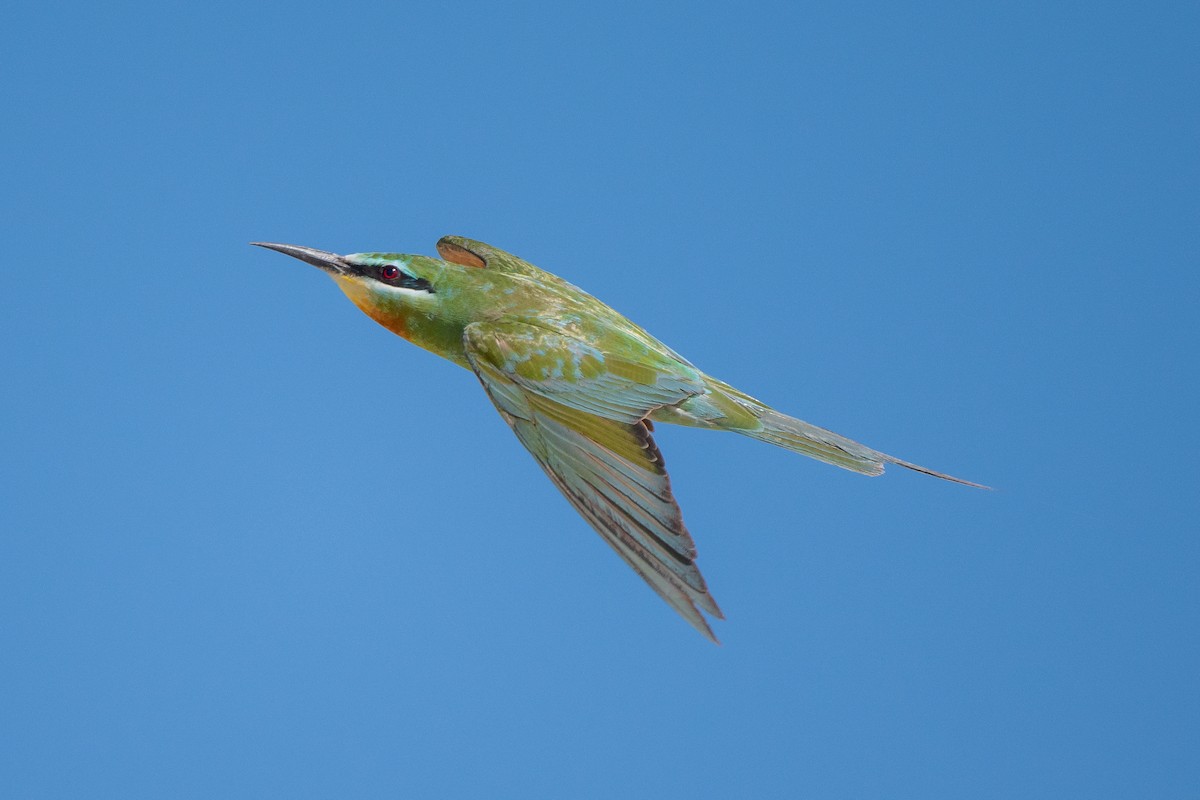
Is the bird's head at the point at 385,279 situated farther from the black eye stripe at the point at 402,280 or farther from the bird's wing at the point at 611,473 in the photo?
the bird's wing at the point at 611,473

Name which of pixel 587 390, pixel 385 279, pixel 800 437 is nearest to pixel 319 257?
pixel 385 279

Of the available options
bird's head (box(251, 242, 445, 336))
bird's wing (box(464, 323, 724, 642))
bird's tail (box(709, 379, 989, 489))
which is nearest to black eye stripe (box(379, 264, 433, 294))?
bird's head (box(251, 242, 445, 336))

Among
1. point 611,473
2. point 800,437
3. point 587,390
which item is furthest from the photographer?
point 800,437

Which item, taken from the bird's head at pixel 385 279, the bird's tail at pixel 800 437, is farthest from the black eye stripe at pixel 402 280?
the bird's tail at pixel 800 437

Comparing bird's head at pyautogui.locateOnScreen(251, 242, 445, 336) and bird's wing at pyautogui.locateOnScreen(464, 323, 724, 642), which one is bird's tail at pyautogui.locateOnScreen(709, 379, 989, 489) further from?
bird's head at pyautogui.locateOnScreen(251, 242, 445, 336)

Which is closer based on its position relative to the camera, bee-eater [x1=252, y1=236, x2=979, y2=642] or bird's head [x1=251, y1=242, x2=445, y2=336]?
bee-eater [x1=252, y1=236, x2=979, y2=642]

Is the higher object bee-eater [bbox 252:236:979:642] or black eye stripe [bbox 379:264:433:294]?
black eye stripe [bbox 379:264:433:294]

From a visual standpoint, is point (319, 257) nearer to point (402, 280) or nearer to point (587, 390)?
point (402, 280)
